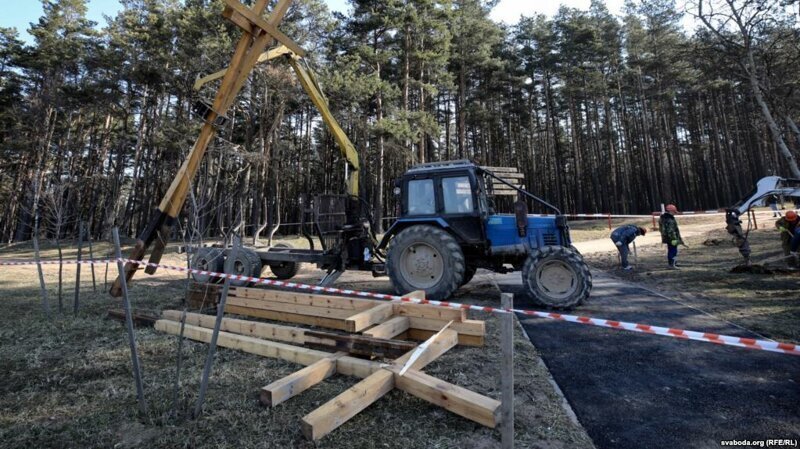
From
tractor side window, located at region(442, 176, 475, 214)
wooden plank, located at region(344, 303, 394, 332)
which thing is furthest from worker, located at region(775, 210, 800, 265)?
wooden plank, located at region(344, 303, 394, 332)

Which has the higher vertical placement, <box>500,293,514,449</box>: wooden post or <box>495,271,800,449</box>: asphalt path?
<box>500,293,514,449</box>: wooden post

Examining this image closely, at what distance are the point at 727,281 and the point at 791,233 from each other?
2176mm

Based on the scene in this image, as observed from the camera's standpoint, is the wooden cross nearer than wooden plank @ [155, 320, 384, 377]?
No

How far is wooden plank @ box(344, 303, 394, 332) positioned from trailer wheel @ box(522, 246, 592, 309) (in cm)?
237

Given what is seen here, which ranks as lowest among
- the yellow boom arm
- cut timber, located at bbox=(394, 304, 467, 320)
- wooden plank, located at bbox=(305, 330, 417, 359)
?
wooden plank, located at bbox=(305, 330, 417, 359)

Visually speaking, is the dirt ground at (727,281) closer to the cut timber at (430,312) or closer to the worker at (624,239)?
the worker at (624,239)

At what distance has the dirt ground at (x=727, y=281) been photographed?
4754 mm

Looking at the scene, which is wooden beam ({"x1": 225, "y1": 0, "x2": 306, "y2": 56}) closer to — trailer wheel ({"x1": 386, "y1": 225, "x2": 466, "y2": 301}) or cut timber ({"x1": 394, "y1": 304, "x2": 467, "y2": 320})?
trailer wheel ({"x1": 386, "y1": 225, "x2": 466, "y2": 301})

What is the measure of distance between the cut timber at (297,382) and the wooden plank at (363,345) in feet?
0.48

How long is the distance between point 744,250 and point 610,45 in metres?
24.9

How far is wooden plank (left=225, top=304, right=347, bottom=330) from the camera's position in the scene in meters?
4.54

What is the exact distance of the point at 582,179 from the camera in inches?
1304

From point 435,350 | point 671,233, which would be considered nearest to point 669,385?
point 435,350

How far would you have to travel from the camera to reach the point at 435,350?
11.6 ft
